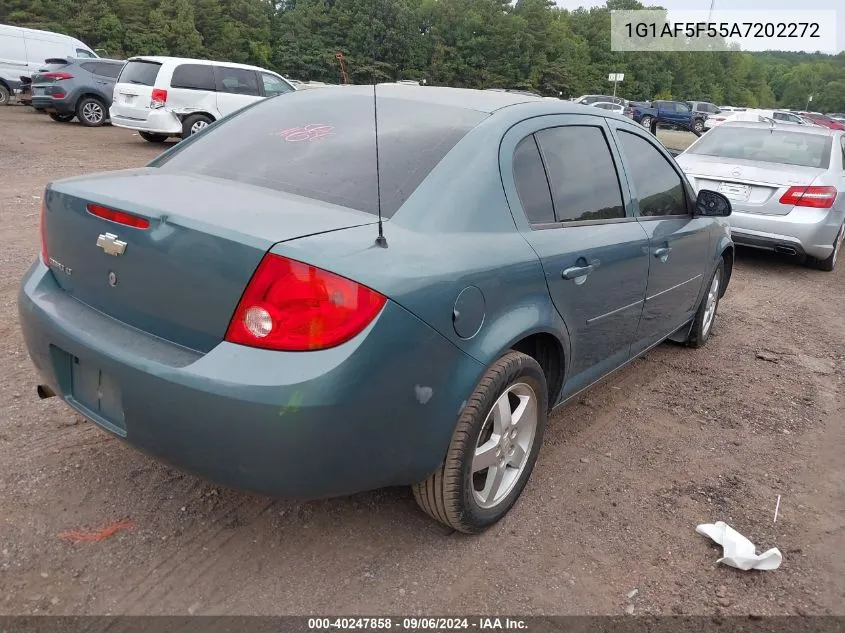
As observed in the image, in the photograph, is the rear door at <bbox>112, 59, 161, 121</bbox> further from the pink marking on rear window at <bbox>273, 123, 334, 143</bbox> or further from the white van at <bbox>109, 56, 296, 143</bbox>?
the pink marking on rear window at <bbox>273, 123, 334, 143</bbox>

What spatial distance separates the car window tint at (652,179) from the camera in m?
3.61

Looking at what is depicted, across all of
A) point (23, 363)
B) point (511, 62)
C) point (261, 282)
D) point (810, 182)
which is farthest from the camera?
point (511, 62)

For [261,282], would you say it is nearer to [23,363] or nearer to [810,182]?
[23,363]

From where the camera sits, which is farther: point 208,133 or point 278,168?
point 208,133

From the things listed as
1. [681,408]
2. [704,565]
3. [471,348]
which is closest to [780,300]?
[681,408]

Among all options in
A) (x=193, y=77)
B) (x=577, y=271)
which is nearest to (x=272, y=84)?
(x=193, y=77)

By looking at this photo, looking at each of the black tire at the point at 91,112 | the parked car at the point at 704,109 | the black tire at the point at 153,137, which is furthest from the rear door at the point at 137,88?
the parked car at the point at 704,109

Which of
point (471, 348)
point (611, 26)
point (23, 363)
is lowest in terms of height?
point (23, 363)

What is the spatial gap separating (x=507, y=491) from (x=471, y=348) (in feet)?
2.60

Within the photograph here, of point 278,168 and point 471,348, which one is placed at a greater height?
point 278,168

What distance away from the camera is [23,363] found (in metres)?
3.79

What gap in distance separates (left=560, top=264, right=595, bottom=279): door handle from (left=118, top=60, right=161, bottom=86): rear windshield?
1209 cm

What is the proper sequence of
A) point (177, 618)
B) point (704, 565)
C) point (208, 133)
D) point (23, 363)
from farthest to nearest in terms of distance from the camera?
point (23, 363) → point (208, 133) → point (704, 565) → point (177, 618)

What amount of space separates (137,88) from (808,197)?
11.5 meters
